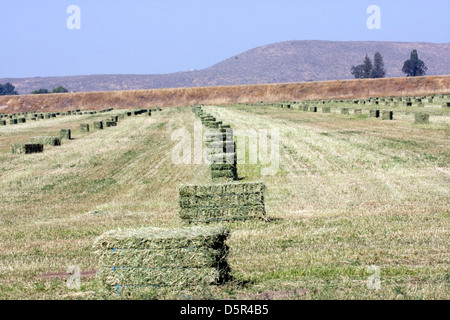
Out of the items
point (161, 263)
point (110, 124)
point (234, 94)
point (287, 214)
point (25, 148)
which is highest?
point (234, 94)

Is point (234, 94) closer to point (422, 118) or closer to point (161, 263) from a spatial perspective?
point (422, 118)

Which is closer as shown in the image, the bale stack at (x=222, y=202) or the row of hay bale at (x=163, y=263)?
the row of hay bale at (x=163, y=263)

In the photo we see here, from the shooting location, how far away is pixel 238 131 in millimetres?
42719

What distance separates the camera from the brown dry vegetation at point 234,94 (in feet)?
382

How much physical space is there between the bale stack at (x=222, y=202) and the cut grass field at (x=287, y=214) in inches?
17.3

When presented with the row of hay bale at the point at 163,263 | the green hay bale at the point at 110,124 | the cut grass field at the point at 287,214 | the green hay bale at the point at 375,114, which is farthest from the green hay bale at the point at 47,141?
the row of hay bale at the point at 163,263

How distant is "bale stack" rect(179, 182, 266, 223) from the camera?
15984mm

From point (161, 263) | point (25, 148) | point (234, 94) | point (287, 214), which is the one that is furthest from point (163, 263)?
point (234, 94)

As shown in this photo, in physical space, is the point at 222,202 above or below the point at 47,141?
above

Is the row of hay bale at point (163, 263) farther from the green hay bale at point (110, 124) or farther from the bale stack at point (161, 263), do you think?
the green hay bale at point (110, 124)

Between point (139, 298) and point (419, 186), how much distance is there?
13.1 metres

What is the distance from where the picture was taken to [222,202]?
16.1 m

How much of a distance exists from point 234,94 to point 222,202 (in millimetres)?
108291

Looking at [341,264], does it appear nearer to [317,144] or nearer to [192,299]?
[192,299]
